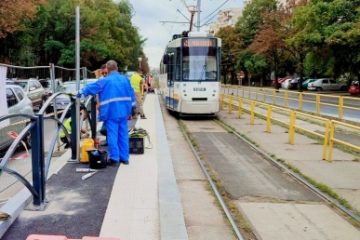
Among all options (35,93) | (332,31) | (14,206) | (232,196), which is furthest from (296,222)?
(332,31)

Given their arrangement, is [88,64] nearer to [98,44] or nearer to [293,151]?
[98,44]

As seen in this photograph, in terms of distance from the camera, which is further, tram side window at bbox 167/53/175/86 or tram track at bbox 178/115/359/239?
tram side window at bbox 167/53/175/86

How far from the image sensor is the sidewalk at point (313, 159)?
29.6 feet

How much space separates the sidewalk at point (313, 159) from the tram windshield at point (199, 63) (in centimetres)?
343

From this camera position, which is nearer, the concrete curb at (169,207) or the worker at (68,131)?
the concrete curb at (169,207)

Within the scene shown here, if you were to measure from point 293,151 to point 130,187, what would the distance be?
6284 mm

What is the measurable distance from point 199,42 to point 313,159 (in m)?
9.99

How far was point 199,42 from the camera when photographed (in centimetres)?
2045

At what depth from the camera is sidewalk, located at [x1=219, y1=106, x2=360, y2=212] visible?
903 centimetres

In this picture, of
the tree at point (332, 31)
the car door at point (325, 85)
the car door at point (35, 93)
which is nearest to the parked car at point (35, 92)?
the car door at point (35, 93)

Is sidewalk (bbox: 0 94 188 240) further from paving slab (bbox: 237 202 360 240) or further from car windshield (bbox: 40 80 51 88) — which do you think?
car windshield (bbox: 40 80 51 88)

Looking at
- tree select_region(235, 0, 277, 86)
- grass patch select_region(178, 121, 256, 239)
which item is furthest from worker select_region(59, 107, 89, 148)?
tree select_region(235, 0, 277, 86)

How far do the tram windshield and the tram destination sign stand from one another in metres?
0.12

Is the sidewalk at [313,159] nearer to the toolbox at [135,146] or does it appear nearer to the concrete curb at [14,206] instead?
the toolbox at [135,146]
